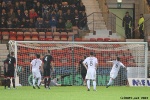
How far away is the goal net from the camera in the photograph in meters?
30.0

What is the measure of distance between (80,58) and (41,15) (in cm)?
488

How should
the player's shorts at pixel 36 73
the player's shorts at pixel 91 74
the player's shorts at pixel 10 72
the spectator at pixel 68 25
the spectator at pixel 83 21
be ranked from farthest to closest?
the spectator at pixel 83 21, the spectator at pixel 68 25, the player's shorts at pixel 36 73, the player's shorts at pixel 10 72, the player's shorts at pixel 91 74

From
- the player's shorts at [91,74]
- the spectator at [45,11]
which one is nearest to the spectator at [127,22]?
the spectator at [45,11]

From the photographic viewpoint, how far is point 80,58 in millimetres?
30797

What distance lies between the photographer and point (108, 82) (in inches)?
1201

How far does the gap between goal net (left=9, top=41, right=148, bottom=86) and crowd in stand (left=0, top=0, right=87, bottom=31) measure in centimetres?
243

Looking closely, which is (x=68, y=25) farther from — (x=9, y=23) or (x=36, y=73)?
(x=36, y=73)

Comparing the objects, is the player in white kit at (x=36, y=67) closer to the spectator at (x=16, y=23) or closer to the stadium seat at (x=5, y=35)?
the spectator at (x=16, y=23)

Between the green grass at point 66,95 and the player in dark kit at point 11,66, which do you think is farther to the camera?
the player in dark kit at point 11,66

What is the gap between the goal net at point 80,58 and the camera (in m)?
30.0

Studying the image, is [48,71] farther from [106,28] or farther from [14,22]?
[106,28]

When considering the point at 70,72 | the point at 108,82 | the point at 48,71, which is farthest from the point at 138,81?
the point at 48,71

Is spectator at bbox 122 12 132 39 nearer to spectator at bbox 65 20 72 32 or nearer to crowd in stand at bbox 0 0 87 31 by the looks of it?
crowd in stand at bbox 0 0 87 31

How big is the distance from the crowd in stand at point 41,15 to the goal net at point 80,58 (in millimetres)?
2428
